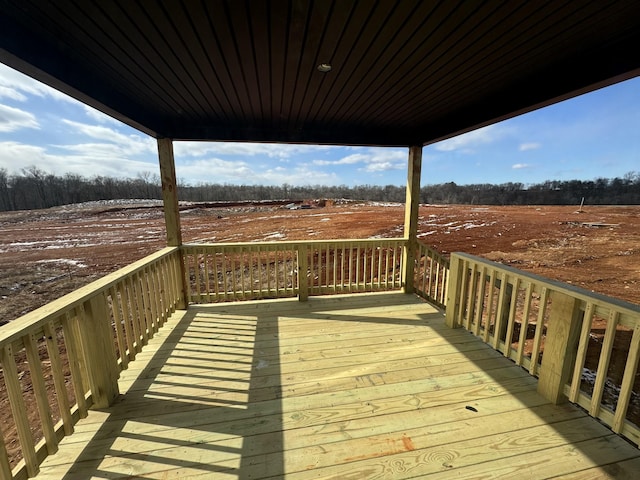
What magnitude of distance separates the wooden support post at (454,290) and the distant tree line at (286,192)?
29829 mm

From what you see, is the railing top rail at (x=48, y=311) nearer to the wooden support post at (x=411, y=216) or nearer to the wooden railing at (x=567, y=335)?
the wooden railing at (x=567, y=335)

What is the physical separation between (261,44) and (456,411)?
2869 mm

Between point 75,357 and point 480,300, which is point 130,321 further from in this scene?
point 480,300

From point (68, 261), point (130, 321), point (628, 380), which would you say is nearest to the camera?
point (628, 380)

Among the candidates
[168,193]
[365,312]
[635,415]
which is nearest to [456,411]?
[365,312]

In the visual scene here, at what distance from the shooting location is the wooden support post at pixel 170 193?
3.51m

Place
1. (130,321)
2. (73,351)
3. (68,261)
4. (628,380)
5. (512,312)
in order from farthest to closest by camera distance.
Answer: (68,261) → (130,321) → (512,312) → (73,351) → (628,380)

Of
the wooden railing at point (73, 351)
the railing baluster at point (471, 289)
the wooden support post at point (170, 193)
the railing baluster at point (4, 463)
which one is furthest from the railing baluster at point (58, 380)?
the railing baluster at point (471, 289)

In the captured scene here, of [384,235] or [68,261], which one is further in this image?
[384,235]

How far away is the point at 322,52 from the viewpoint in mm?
1938

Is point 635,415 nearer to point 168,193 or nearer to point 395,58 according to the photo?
point 395,58

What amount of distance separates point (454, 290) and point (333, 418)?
2.02 m

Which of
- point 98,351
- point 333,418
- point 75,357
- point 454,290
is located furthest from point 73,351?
point 454,290

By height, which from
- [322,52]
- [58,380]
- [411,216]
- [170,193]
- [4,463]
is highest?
[322,52]
